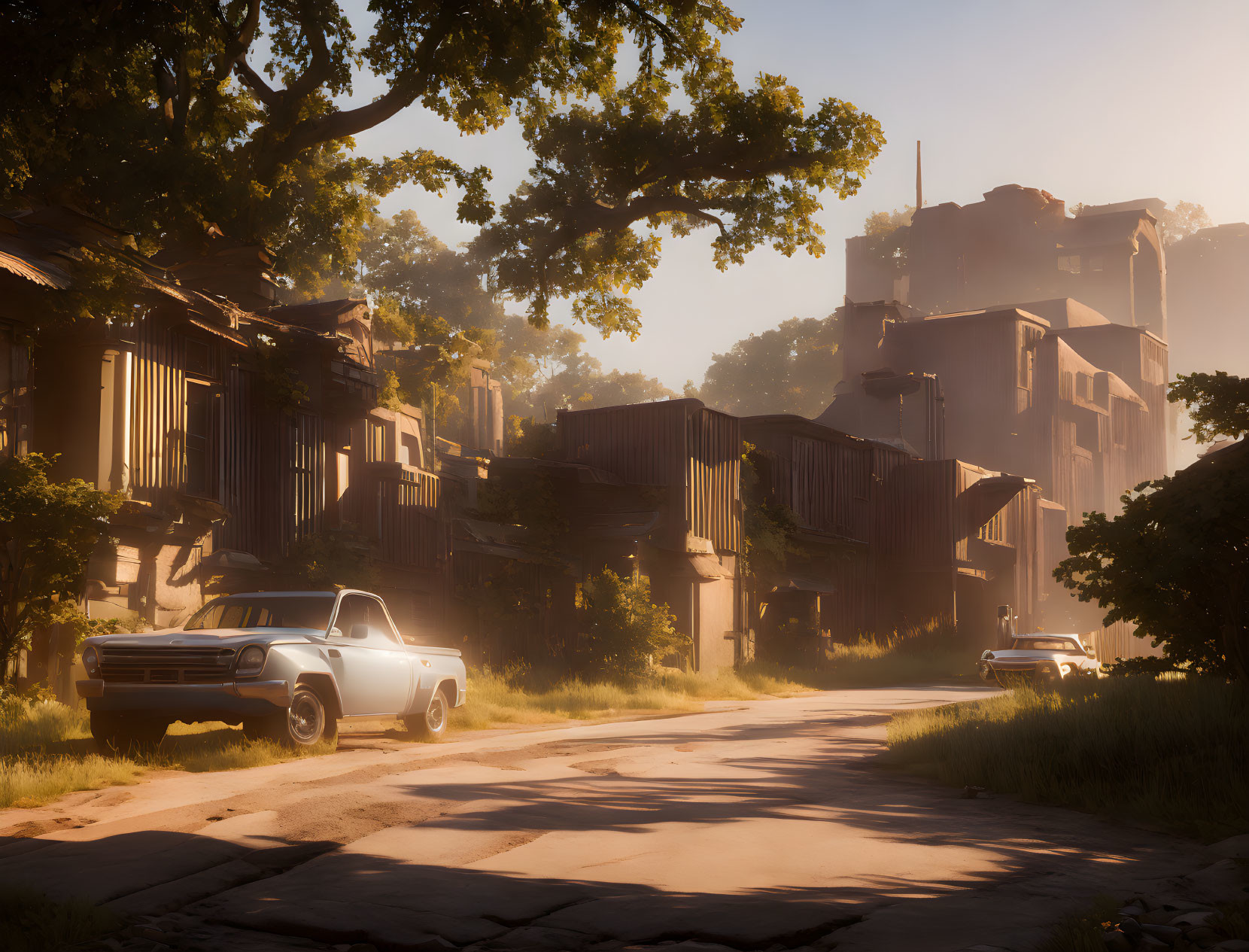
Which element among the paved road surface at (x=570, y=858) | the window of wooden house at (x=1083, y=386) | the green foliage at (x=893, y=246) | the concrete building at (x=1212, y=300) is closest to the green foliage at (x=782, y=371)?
the green foliage at (x=893, y=246)

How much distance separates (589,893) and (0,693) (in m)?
11.2

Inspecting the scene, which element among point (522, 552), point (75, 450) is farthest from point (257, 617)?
point (522, 552)

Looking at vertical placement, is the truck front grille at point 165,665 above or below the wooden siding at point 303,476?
below

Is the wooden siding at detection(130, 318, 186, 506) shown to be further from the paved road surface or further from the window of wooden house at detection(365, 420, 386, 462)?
the paved road surface

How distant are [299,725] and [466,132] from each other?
1878cm

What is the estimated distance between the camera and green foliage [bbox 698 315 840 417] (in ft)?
253

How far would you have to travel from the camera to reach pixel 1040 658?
2442 cm

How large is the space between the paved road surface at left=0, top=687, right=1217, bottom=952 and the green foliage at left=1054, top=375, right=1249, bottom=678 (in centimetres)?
350

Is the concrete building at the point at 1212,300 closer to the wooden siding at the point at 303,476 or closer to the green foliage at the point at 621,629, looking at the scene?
the green foliage at the point at 621,629

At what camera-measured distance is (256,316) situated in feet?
73.7

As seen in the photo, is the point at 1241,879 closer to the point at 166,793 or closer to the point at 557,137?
the point at 166,793

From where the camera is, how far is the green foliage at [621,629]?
25.3 meters

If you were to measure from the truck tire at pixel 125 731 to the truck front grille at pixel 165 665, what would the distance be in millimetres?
446

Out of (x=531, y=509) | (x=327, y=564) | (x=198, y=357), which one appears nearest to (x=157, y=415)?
(x=198, y=357)
